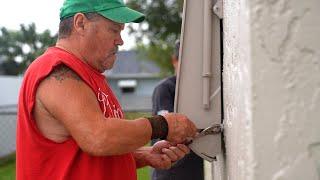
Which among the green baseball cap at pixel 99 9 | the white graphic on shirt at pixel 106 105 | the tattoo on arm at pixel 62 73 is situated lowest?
the white graphic on shirt at pixel 106 105

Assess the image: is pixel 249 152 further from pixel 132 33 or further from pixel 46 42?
pixel 46 42

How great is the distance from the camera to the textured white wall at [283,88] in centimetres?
83

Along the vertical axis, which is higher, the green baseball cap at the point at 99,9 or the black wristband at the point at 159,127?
the green baseball cap at the point at 99,9

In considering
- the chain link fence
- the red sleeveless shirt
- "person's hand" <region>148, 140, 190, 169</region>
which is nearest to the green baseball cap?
the red sleeveless shirt

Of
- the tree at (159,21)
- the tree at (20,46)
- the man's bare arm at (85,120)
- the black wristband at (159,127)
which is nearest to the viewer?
the man's bare arm at (85,120)

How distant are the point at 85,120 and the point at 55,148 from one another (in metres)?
0.32

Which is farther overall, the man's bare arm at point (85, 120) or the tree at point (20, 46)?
the tree at point (20, 46)

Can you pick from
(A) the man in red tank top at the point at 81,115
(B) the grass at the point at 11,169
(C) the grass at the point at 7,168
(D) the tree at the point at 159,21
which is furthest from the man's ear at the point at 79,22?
(D) the tree at the point at 159,21

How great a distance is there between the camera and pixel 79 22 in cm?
210

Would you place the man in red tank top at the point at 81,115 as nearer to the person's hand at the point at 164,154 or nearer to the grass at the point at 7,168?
the person's hand at the point at 164,154

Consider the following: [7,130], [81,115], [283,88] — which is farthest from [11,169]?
[283,88]

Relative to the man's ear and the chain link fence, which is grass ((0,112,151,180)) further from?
the man's ear

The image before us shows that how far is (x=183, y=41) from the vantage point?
2.07 m

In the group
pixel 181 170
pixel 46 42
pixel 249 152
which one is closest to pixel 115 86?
pixel 46 42
